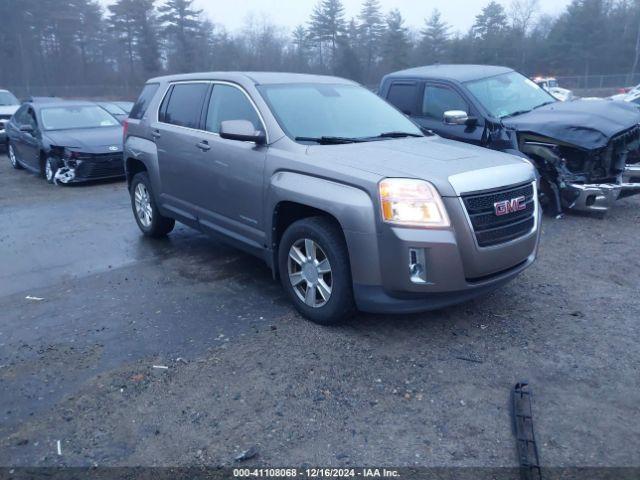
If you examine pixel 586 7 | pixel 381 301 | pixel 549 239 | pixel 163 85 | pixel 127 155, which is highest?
pixel 586 7

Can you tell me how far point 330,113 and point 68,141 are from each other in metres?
7.88

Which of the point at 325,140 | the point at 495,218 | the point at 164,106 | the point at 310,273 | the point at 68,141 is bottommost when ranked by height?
the point at 310,273

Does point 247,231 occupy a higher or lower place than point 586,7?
lower

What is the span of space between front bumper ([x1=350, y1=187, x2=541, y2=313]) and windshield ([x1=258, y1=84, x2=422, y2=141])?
4.54ft

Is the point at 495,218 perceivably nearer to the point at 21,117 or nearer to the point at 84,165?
the point at 84,165

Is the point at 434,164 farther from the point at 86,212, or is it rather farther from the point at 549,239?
the point at 86,212

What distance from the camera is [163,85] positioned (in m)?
6.60

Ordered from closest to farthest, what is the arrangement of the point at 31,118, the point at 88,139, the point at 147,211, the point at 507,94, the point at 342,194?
the point at 342,194, the point at 147,211, the point at 507,94, the point at 88,139, the point at 31,118

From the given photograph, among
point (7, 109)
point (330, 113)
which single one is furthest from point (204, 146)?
point (7, 109)

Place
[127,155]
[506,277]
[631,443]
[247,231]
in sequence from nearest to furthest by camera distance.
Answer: [631,443], [506,277], [247,231], [127,155]

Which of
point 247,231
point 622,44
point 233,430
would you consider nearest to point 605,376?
point 233,430

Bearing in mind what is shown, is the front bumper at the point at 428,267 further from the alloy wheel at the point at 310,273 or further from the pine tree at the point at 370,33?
the pine tree at the point at 370,33

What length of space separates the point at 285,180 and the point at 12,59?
53.5m

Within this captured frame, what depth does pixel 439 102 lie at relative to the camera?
833 cm
